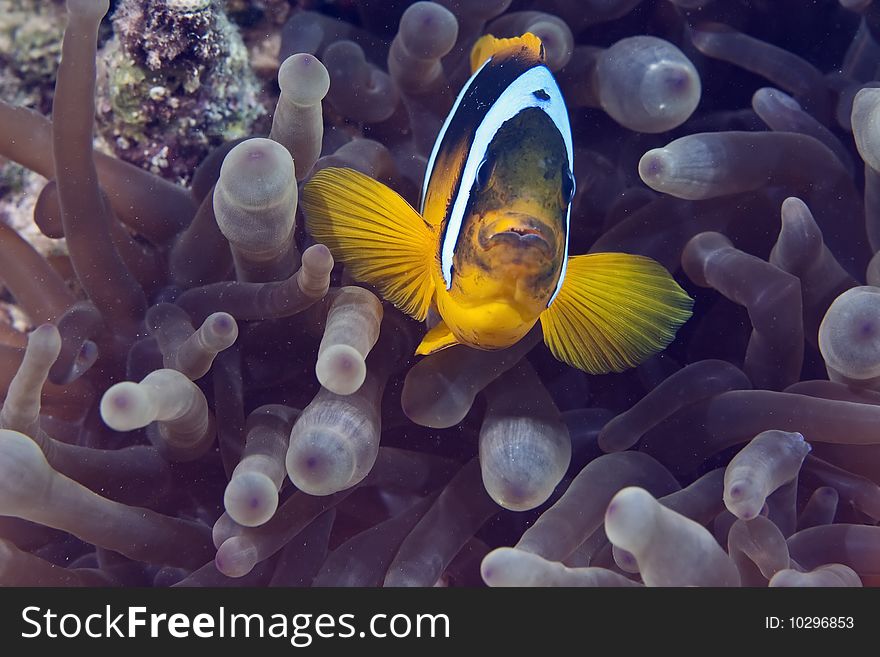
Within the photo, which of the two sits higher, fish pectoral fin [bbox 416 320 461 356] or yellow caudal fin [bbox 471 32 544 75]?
yellow caudal fin [bbox 471 32 544 75]

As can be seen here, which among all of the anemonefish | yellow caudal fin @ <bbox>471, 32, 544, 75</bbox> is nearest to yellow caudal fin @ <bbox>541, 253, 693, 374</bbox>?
the anemonefish

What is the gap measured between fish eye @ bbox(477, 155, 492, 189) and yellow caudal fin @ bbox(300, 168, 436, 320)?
12cm

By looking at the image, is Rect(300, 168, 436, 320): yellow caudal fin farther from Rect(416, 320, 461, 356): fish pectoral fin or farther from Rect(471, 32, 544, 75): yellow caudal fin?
Rect(471, 32, 544, 75): yellow caudal fin

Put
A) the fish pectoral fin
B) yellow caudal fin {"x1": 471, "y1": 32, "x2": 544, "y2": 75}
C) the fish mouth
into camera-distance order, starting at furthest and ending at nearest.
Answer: yellow caudal fin {"x1": 471, "y1": 32, "x2": 544, "y2": 75}, the fish pectoral fin, the fish mouth

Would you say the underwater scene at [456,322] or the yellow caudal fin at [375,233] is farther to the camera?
the yellow caudal fin at [375,233]

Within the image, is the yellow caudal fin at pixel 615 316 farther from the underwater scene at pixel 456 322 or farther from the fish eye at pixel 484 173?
the fish eye at pixel 484 173

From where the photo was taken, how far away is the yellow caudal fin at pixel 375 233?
891 millimetres

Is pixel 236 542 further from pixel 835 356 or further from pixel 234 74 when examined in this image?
pixel 234 74

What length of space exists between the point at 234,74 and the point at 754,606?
1070 millimetres

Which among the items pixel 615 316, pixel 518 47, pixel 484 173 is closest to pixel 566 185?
pixel 484 173

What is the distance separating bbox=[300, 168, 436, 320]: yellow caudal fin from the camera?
891mm

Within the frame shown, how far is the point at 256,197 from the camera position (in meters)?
0.78

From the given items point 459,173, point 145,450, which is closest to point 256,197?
point 459,173

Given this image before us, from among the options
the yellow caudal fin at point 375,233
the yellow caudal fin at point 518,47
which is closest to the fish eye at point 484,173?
the yellow caudal fin at point 375,233
